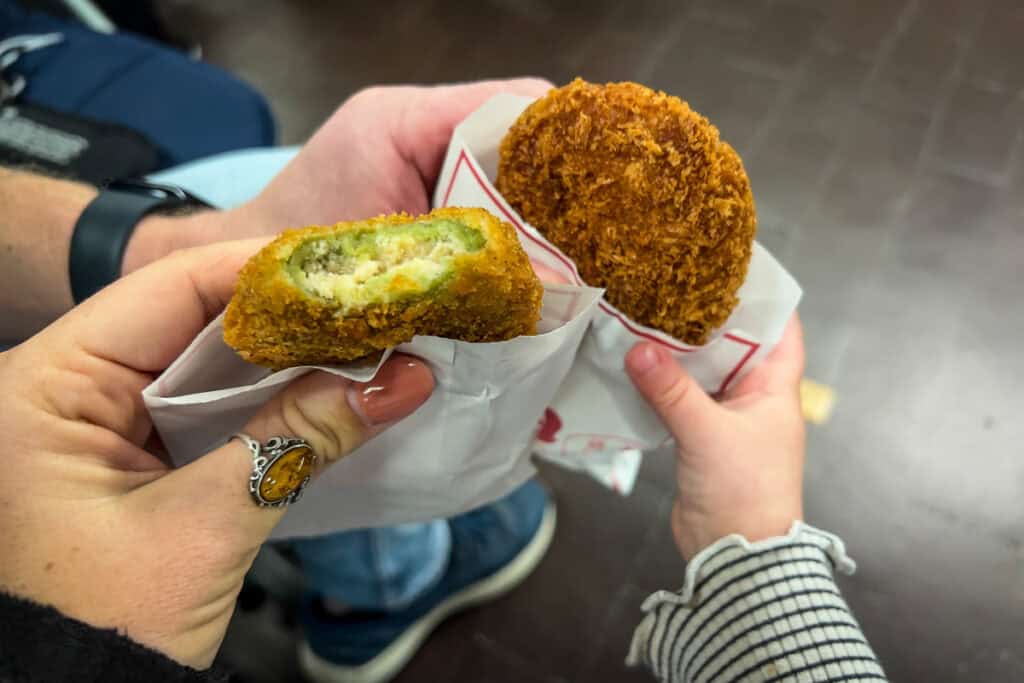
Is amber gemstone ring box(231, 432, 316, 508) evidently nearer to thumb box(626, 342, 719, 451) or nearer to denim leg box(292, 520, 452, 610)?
thumb box(626, 342, 719, 451)

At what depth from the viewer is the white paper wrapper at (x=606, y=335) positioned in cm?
83

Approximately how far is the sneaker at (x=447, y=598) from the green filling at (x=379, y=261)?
114cm

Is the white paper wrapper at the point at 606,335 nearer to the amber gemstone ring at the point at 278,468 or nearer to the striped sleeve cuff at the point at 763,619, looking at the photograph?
the striped sleeve cuff at the point at 763,619

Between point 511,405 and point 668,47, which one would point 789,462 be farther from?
point 668,47

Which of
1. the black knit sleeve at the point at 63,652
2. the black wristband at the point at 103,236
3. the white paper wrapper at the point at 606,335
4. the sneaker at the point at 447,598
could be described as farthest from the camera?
the sneaker at the point at 447,598

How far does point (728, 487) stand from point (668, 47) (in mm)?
2130

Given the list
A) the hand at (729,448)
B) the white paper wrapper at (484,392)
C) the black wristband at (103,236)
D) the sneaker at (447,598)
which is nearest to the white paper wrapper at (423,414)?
the white paper wrapper at (484,392)

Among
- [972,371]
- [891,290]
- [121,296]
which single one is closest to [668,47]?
[891,290]

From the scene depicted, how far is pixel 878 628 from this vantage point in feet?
5.16

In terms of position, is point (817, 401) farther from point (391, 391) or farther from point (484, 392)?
point (391, 391)

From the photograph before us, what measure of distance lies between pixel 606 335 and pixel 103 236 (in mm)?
739

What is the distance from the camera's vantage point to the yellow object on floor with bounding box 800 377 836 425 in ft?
5.99

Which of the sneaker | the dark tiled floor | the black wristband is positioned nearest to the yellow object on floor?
the dark tiled floor

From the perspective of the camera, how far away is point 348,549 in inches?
57.6
